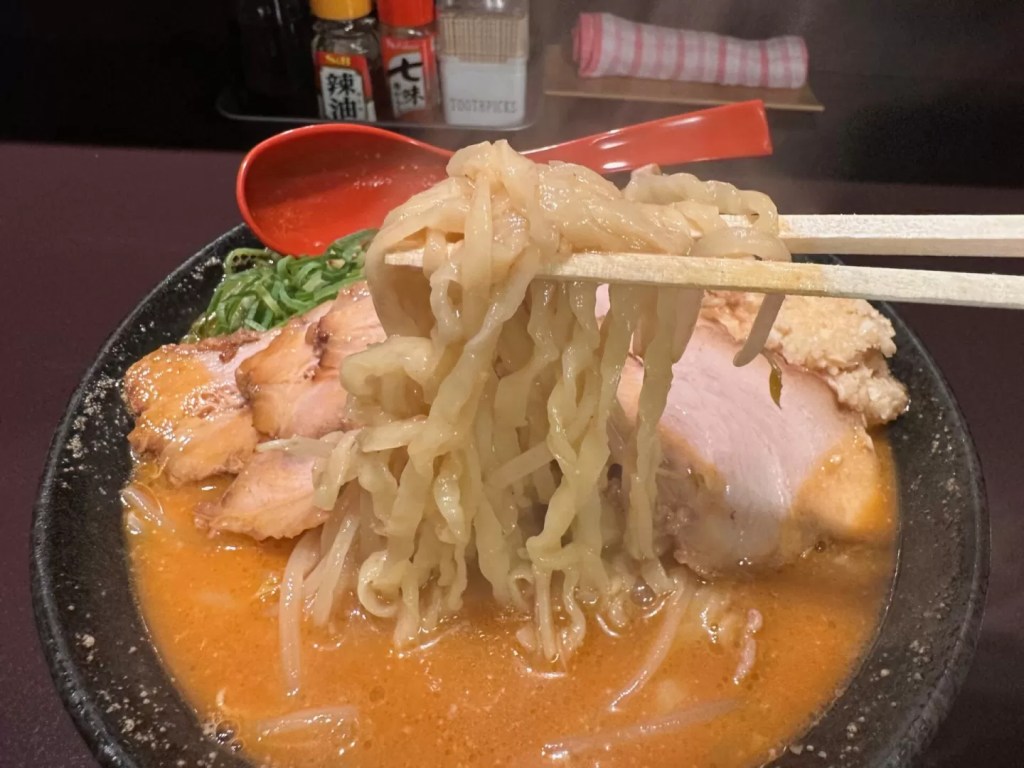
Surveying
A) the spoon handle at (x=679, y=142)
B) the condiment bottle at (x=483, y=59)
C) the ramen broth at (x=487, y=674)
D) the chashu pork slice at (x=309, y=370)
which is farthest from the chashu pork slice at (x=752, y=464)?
the condiment bottle at (x=483, y=59)

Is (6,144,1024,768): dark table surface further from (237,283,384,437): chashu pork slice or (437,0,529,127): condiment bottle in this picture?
(437,0,529,127): condiment bottle

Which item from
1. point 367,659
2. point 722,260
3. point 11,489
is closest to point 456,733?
point 367,659

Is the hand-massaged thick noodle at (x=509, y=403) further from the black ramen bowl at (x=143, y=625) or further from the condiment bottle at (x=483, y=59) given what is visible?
the condiment bottle at (x=483, y=59)

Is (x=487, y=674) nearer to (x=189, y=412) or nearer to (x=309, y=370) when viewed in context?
(x=309, y=370)

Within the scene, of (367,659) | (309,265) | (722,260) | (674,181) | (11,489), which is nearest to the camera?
(722,260)

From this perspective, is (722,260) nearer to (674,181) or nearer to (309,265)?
(674,181)

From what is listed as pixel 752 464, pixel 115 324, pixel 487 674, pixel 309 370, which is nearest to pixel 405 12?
pixel 115 324
